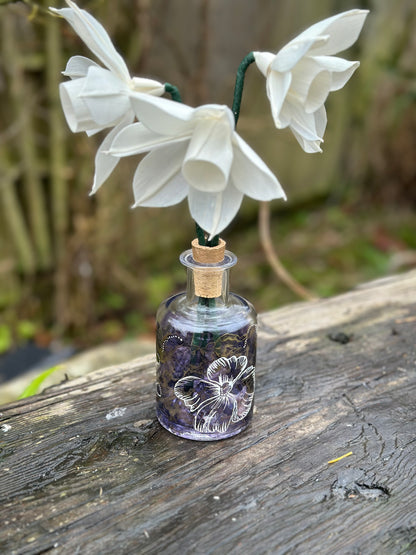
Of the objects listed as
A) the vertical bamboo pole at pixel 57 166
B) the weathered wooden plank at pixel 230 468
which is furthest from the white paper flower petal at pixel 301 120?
the vertical bamboo pole at pixel 57 166

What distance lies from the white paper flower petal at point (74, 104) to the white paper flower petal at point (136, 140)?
0.05 meters

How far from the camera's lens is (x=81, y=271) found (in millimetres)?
2748

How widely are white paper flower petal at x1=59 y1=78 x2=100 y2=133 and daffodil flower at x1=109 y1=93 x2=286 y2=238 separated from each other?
0.19 feet

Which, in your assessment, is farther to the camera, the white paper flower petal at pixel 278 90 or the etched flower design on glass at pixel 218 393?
the etched flower design on glass at pixel 218 393

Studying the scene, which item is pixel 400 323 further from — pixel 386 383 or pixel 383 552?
pixel 383 552

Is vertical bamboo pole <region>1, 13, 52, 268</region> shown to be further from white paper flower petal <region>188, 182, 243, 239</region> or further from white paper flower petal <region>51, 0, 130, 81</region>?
white paper flower petal <region>188, 182, 243, 239</region>

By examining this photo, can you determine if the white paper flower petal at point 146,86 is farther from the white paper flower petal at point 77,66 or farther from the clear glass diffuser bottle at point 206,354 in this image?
the clear glass diffuser bottle at point 206,354

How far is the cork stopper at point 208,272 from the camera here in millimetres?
941

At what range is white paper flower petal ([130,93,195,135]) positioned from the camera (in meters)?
0.74

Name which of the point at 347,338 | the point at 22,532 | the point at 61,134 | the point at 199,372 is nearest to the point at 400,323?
the point at 347,338

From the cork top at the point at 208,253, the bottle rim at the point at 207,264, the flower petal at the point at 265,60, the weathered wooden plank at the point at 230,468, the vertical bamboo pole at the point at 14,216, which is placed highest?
the flower petal at the point at 265,60

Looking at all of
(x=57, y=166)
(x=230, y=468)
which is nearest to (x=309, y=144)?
(x=230, y=468)

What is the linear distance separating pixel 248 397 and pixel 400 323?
0.62 m

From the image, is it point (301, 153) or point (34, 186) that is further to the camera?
point (301, 153)
